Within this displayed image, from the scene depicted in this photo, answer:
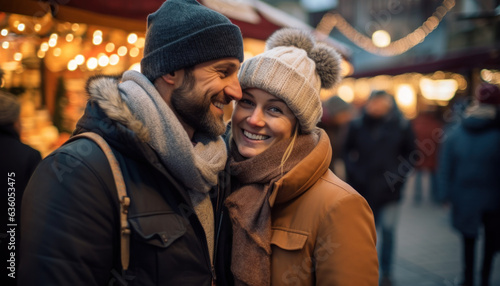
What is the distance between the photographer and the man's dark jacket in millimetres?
1399

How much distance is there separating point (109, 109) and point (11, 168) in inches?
55.5

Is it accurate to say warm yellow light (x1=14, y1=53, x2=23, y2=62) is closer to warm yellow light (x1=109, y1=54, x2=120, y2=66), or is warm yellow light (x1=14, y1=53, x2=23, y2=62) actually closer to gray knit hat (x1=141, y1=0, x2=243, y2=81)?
warm yellow light (x1=109, y1=54, x2=120, y2=66)

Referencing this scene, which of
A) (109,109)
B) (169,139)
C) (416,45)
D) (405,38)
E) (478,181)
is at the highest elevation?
(405,38)

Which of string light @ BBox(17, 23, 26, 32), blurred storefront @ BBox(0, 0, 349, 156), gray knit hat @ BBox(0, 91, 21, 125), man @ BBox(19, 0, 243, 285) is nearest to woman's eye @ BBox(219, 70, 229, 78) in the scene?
man @ BBox(19, 0, 243, 285)

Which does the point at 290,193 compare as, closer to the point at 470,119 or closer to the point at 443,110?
the point at 470,119

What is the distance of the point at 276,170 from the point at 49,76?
10.5 ft

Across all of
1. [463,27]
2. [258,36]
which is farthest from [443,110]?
[258,36]

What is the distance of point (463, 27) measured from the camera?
13.7m

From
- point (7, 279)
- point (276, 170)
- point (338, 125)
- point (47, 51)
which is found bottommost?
point (7, 279)

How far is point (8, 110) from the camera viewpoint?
2.69m

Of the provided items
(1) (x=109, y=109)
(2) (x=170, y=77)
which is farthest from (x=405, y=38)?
(1) (x=109, y=109)

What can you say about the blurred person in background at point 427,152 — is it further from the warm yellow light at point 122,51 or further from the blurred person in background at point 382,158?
the warm yellow light at point 122,51

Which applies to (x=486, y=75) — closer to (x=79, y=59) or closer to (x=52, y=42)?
(x=79, y=59)

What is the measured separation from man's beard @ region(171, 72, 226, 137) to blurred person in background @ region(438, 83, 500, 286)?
3.81 m
